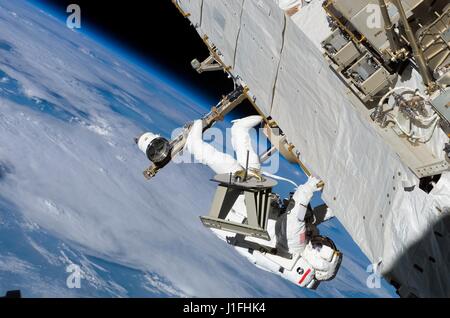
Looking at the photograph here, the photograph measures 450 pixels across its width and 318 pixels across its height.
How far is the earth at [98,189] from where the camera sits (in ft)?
40.3

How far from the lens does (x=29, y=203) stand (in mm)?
13172

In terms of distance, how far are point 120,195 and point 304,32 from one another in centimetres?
1317

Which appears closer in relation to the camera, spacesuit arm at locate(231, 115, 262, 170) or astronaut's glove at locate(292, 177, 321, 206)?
astronaut's glove at locate(292, 177, 321, 206)

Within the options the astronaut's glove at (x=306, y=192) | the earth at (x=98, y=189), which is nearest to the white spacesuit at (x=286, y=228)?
the astronaut's glove at (x=306, y=192)

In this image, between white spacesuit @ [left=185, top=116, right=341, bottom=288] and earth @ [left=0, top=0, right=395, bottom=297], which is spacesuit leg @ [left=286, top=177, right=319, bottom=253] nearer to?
white spacesuit @ [left=185, top=116, right=341, bottom=288]

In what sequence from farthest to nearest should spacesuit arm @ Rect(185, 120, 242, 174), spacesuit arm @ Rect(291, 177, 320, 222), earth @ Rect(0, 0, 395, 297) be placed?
earth @ Rect(0, 0, 395, 297) < spacesuit arm @ Rect(185, 120, 242, 174) < spacesuit arm @ Rect(291, 177, 320, 222)

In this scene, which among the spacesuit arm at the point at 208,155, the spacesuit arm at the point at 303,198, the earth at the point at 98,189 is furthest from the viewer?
the earth at the point at 98,189

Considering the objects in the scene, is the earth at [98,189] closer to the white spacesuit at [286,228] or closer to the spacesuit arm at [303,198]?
the white spacesuit at [286,228]

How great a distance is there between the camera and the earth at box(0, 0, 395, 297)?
12.3m

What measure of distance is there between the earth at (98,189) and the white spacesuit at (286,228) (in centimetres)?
617

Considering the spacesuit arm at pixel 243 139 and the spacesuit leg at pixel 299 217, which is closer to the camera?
the spacesuit leg at pixel 299 217

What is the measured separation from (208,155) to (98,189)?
40.5ft

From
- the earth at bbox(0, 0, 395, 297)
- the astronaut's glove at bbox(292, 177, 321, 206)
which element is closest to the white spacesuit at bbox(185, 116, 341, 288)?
the astronaut's glove at bbox(292, 177, 321, 206)

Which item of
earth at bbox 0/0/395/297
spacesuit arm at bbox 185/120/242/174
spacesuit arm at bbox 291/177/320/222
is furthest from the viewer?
earth at bbox 0/0/395/297
